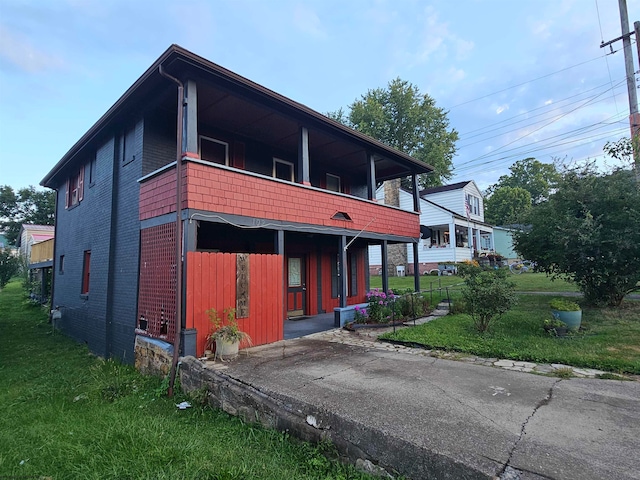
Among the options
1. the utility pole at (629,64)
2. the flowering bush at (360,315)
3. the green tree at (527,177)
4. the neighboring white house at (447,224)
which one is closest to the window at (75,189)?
the flowering bush at (360,315)

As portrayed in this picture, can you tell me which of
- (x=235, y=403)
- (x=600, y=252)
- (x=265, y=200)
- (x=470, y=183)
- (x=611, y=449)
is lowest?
(x=235, y=403)

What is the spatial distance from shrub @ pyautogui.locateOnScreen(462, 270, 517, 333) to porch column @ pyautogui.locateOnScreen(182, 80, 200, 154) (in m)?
6.39

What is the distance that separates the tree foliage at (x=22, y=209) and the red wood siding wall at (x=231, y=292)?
4729cm

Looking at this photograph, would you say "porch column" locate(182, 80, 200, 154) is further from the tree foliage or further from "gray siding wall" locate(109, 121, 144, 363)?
the tree foliage

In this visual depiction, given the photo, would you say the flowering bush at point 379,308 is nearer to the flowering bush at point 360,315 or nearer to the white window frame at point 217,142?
the flowering bush at point 360,315

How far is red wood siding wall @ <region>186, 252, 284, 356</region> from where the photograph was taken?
230 inches

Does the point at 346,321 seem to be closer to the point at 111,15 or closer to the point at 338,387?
the point at 338,387

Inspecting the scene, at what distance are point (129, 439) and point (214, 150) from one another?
6954 millimetres

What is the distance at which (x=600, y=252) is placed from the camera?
7957 mm

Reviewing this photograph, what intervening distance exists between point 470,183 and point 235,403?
25711 mm

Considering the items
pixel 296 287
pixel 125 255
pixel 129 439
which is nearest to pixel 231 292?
pixel 129 439

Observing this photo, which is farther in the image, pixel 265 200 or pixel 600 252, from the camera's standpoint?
pixel 600 252

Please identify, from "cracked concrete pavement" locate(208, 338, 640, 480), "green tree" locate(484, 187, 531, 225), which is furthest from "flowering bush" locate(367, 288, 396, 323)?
"green tree" locate(484, 187, 531, 225)

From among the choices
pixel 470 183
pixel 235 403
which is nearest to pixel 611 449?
pixel 235 403
